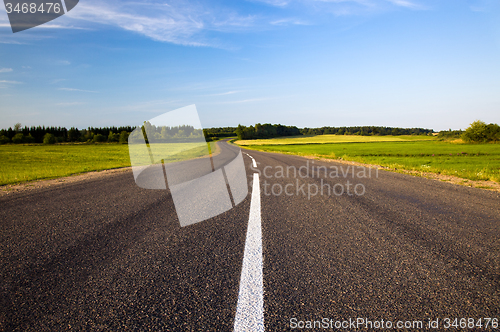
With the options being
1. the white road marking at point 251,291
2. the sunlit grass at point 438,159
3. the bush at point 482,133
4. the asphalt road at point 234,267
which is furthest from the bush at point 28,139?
the bush at point 482,133

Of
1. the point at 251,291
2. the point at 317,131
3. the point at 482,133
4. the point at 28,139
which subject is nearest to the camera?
the point at 251,291

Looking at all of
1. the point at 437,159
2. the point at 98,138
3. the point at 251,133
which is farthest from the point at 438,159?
the point at 98,138

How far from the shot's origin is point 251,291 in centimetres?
204

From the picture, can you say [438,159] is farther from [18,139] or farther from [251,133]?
[18,139]

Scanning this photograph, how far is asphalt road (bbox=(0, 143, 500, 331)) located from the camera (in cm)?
180

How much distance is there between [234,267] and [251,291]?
44 cm

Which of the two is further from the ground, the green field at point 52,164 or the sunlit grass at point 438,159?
the green field at point 52,164

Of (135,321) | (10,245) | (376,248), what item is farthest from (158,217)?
(376,248)

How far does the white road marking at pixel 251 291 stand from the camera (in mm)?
1674

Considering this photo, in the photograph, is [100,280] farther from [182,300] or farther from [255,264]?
[255,264]

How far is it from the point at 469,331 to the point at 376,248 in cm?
129

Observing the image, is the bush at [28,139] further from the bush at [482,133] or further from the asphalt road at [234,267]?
the bush at [482,133]

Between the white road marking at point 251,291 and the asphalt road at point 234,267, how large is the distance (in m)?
0.05

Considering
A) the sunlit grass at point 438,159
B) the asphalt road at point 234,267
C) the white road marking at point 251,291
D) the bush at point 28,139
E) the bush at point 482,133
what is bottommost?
the sunlit grass at point 438,159
